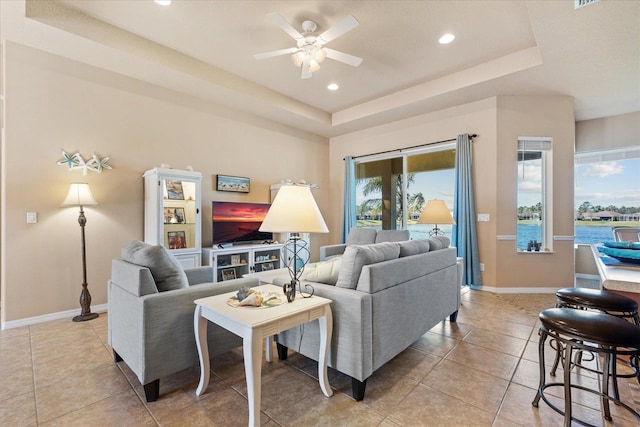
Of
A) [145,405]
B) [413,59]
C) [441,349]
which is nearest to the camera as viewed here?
[145,405]

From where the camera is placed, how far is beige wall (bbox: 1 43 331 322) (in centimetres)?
299

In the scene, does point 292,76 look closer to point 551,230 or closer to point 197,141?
point 197,141

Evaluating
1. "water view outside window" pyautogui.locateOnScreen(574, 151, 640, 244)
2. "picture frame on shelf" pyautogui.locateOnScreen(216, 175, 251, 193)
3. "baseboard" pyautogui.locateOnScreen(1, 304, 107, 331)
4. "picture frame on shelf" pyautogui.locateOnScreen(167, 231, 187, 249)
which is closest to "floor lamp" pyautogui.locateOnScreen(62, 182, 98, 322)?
"baseboard" pyautogui.locateOnScreen(1, 304, 107, 331)

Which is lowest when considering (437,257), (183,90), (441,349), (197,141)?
(441,349)

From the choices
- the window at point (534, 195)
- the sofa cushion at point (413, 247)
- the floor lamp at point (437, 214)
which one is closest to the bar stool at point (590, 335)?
the sofa cushion at point (413, 247)

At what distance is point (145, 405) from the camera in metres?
1.75

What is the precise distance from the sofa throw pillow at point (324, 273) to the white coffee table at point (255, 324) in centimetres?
25

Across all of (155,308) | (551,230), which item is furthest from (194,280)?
(551,230)

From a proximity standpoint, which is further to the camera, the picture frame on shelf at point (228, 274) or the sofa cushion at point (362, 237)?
the sofa cushion at point (362, 237)

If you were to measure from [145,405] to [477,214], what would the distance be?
4639mm

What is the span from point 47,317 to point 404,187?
5448mm

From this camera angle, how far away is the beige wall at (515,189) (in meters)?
4.25

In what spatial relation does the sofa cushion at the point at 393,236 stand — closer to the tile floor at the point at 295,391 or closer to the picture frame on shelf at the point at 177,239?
the tile floor at the point at 295,391

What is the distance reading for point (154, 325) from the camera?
1.77 metres
